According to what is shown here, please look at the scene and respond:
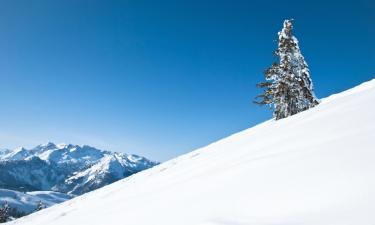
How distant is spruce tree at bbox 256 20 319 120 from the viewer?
25.4m

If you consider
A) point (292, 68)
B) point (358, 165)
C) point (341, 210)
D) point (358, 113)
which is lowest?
point (341, 210)

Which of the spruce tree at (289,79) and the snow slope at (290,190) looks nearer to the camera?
the snow slope at (290,190)

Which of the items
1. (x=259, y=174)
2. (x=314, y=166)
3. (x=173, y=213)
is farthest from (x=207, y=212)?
(x=314, y=166)

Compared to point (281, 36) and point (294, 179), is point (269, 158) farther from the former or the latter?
point (281, 36)

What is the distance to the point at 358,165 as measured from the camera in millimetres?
3873

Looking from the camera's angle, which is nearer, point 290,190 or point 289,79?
point 290,190

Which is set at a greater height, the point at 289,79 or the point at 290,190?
the point at 289,79

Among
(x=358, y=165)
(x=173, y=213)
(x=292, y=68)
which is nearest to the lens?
(x=358, y=165)

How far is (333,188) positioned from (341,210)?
49cm

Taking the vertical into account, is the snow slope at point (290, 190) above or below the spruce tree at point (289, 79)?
below

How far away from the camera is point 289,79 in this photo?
25.8 m

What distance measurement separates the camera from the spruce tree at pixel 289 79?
25.4 metres

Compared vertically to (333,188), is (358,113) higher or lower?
higher

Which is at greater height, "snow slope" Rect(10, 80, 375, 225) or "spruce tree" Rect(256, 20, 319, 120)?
"spruce tree" Rect(256, 20, 319, 120)
